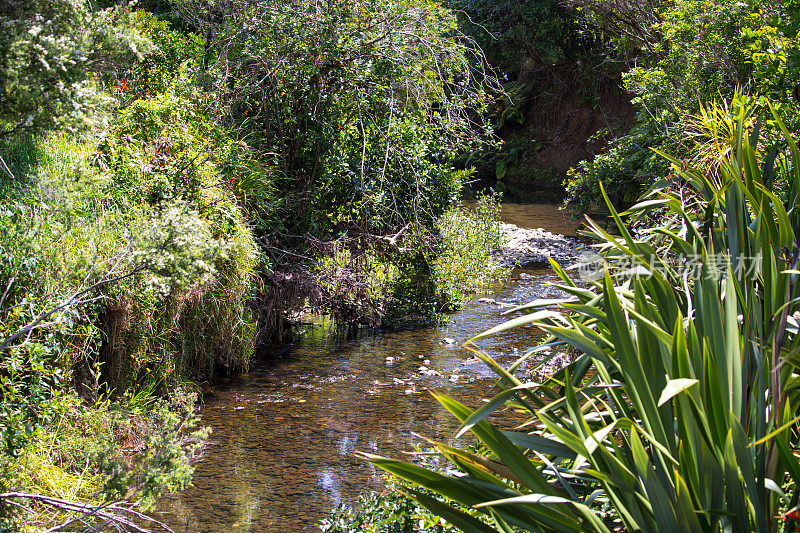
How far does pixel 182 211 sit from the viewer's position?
565cm

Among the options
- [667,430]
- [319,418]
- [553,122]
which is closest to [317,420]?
[319,418]

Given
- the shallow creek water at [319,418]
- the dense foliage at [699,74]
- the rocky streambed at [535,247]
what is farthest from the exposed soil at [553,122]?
the shallow creek water at [319,418]

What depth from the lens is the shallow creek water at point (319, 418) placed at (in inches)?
180

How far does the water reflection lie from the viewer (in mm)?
4574

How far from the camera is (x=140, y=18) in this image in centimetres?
870

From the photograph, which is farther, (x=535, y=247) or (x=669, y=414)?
(x=535, y=247)

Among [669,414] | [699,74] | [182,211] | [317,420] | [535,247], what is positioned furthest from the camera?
[535,247]

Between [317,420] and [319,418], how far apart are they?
0.16ft

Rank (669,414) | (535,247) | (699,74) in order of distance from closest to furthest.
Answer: (669,414) < (699,74) < (535,247)

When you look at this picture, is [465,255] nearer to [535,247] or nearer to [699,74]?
[699,74]

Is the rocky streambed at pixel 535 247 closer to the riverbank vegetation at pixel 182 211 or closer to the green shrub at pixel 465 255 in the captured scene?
the green shrub at pixel 465 255

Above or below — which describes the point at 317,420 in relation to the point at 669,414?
below

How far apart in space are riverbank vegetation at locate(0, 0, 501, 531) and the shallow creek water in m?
0.37

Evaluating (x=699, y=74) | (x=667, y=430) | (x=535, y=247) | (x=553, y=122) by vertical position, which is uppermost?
(x=553, y=122)
